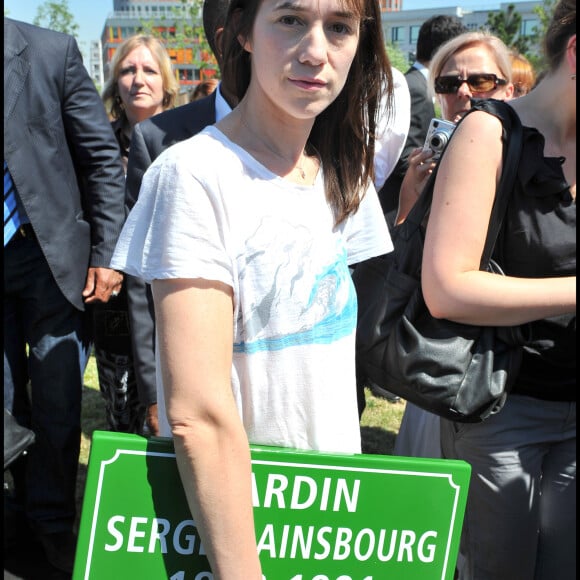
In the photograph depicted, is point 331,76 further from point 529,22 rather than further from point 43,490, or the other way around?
point 529,22

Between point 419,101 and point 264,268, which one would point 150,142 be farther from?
point 419,101

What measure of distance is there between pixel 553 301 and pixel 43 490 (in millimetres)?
2188

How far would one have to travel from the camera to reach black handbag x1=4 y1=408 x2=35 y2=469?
8.05 feet

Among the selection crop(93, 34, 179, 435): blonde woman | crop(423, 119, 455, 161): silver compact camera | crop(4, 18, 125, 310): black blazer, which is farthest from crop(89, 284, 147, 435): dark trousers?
crop(423, 119, 455, 161): silver compact camera

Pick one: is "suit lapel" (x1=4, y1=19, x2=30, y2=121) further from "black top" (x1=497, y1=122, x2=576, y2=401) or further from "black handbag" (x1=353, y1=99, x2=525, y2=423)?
"black top" (x1=497, y1=122, x2=576, y2=401)

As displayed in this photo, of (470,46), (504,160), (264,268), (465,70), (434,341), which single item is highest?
(470,46)

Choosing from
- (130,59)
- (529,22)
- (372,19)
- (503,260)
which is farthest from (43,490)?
(529,22)

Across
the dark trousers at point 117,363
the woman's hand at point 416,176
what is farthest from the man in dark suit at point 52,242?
the woman's hand at point 416,176

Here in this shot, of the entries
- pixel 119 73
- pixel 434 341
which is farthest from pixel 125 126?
pixel 434 341

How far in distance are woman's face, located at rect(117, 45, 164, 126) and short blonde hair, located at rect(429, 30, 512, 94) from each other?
163 cm

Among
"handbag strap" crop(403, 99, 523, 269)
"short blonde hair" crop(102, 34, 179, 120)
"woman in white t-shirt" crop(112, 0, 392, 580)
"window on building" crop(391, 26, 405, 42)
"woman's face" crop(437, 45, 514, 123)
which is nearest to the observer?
"woman in white t-shirt" crop(112, 0, 392, 580)

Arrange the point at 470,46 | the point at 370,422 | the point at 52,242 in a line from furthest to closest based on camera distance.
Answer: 1. the point at 370,422
2. the point at 470,46
3. the point at 52,242

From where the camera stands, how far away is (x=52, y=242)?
111 inches

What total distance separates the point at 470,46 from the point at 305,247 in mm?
2524
